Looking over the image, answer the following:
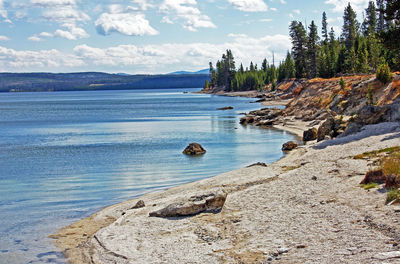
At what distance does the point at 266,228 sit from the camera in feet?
52.8

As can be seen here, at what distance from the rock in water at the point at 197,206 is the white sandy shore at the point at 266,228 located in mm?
422

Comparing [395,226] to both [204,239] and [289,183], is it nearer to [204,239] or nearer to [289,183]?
[204,239]

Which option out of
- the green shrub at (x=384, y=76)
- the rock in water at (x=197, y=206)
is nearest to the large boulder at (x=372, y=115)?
the green shrub at (x=384, y=76)

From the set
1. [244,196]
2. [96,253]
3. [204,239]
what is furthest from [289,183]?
[96,253]

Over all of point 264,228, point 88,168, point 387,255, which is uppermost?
point 387,255

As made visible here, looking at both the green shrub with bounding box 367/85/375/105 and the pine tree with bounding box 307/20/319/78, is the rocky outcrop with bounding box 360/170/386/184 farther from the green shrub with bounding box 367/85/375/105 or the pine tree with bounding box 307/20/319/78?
the pine tree with bounding box 307/20/319/78

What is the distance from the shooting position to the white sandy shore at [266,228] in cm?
1327

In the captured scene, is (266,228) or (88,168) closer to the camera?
(266,228)

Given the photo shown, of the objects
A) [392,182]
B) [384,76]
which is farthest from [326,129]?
[392,182]

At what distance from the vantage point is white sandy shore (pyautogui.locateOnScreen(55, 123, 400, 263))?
43.5ft

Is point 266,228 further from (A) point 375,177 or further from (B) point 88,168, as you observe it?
(B) point 88,168

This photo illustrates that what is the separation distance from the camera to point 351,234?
1379 centimetres

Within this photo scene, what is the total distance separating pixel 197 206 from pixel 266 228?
434cm

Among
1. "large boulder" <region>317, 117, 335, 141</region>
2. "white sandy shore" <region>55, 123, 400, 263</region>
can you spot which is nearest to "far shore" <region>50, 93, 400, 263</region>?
"white sandy shore" <region>55, 123, 400, 263</region>
